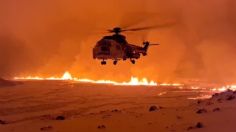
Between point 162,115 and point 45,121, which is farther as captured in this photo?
point 45,121

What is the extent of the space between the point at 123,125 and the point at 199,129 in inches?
162

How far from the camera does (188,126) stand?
17.1 meters

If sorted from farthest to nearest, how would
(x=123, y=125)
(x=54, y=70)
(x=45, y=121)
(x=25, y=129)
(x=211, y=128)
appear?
(x=54, y=70) → (x=45, y=121) → (x=25, y=129) → (x=123, y=125) → (x=211, y=128)

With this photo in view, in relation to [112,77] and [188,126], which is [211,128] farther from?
[112,77]

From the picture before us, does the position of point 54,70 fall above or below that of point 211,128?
above

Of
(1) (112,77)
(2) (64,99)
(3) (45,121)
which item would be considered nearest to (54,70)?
(1) (112,77)

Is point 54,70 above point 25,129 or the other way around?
above

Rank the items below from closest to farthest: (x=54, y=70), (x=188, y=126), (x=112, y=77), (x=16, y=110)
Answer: (x=188, y=126) → (x=16, y=110) → (x=112, y=77) → (x=54, y=70)

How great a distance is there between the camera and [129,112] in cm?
2312

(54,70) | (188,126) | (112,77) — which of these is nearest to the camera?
(188,126)

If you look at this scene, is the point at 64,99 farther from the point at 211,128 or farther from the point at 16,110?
the point at 211,128

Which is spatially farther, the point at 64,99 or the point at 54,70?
the point at 54,70

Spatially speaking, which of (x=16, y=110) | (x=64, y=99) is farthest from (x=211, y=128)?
(x=64, y=99)

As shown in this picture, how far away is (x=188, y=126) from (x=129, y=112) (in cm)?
641
